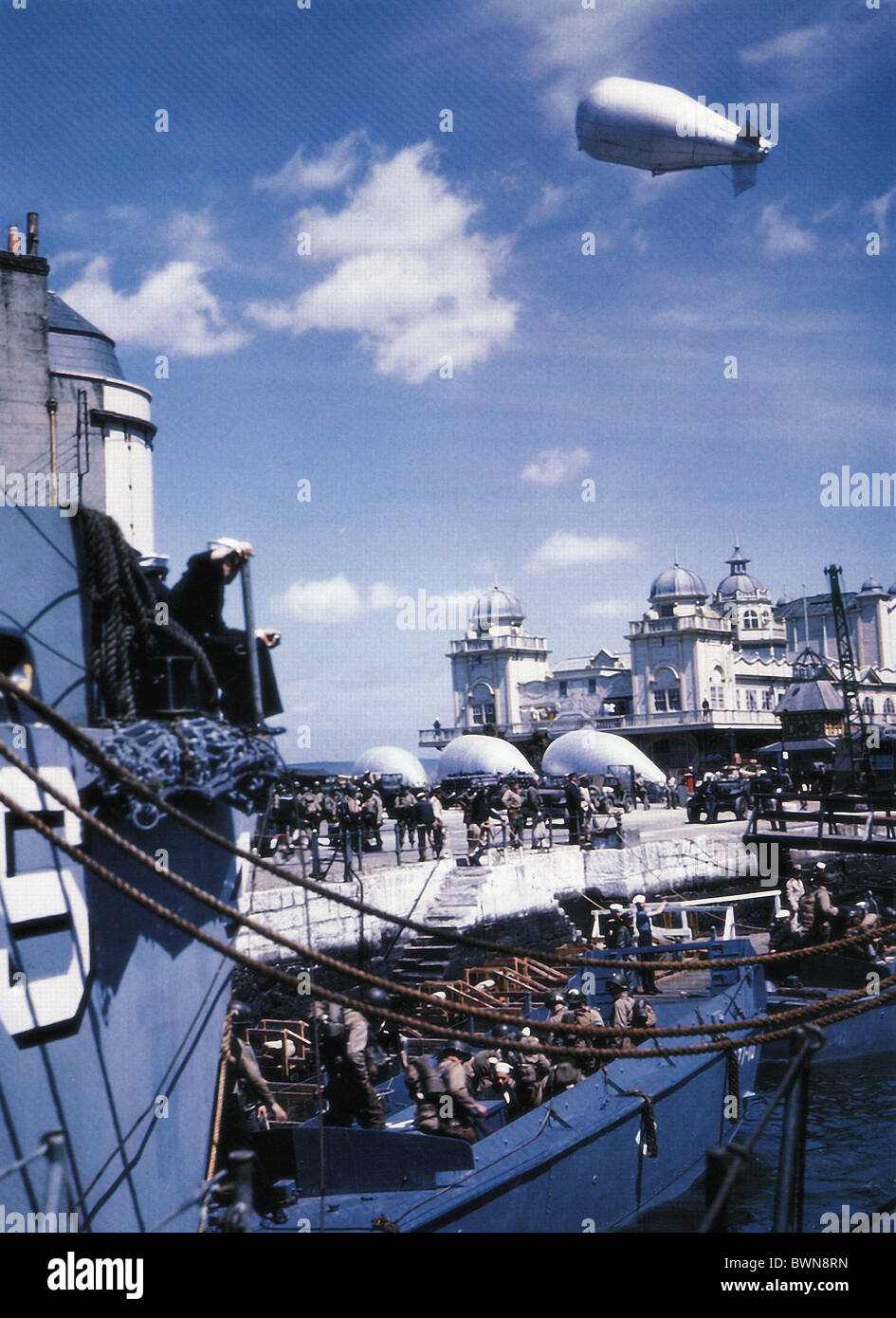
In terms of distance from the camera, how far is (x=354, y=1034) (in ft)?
27.1

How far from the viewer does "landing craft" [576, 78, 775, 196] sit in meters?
12.0

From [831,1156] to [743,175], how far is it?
1082 centimetres

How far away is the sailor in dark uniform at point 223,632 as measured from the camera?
6.26m

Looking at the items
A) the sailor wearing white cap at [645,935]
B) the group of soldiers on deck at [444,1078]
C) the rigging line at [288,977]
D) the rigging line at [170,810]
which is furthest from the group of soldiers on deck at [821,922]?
the rigging line at [288,977]

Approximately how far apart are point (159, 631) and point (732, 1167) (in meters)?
3.89

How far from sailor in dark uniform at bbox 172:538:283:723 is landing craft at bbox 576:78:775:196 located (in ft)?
26.3

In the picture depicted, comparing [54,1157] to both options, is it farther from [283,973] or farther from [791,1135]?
[791,1135]

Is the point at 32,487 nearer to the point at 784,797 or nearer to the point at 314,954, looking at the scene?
the point at 314,954

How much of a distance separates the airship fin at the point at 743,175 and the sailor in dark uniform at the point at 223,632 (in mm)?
6969

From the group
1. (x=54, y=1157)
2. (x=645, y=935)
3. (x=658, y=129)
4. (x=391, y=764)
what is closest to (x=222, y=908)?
(x=54, y=1157)

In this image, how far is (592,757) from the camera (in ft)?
128

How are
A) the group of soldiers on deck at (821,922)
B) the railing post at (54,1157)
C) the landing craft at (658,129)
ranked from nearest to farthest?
the railing post at (54,1157), the landing craft at (658,129), the group of soldiers on deck at (821,922)

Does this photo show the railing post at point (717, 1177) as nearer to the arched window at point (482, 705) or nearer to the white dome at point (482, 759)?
the white dome at point (482, 759)
